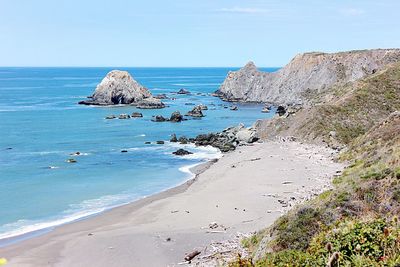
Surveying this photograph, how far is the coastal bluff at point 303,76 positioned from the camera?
102250 mm

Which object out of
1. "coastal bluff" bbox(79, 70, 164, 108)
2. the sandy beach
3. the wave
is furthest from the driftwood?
"coastal bluff" bbox(79, 70, 164, 108)

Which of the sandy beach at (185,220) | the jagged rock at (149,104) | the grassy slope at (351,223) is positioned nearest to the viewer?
the grassy slope at (351,223)

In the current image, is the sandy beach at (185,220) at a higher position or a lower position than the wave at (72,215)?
higher

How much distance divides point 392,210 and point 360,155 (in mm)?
21631

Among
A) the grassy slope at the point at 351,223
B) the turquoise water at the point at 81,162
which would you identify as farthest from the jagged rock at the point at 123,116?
the grassy slope at the point at 351,223

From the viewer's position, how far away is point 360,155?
3681cm

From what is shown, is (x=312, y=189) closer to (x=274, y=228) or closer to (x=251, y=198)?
(x=251, y=198)

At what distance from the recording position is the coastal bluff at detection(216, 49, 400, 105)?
335ft

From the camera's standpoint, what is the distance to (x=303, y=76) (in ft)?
375

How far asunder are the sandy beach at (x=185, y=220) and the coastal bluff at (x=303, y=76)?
6480 centimetres

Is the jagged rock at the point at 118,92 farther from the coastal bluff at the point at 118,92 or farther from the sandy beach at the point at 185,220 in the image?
the sandy beach at the point at 185,220

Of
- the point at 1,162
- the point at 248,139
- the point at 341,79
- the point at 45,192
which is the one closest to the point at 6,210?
the point at 45,192

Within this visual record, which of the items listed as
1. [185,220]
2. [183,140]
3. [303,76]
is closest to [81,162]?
[183,140]

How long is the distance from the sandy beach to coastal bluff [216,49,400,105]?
64804 mm
